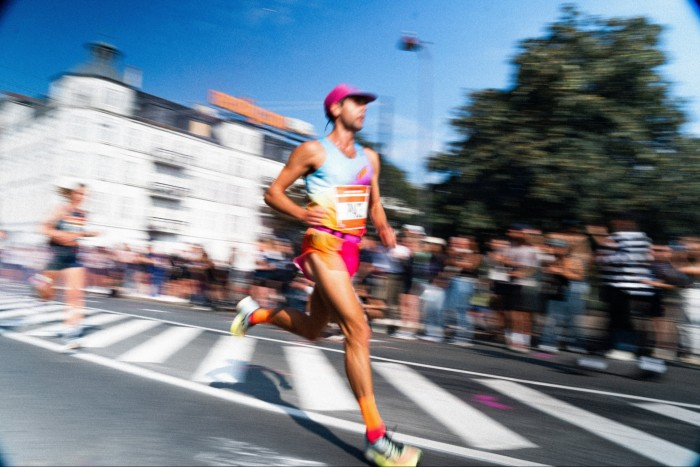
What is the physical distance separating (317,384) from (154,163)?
19.4 meters

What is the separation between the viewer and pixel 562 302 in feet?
29.8

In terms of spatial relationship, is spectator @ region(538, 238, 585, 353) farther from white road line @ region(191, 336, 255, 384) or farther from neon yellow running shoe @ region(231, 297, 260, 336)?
neon yellow running shoe @ region(231, 297, 260, 336)

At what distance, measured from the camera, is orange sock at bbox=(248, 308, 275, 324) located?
4305 mm

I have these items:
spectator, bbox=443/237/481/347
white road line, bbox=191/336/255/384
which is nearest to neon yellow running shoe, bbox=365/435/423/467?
white road line, bbox=191/336/255/384

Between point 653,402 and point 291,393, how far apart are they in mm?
3164

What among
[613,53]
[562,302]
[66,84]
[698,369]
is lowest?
[698,369]

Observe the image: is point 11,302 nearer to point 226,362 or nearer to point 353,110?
point 226,362

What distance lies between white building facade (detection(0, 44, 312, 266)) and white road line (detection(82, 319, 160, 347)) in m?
4.06

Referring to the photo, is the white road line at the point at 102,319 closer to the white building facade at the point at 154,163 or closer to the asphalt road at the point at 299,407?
the asphalt road at the point at 299,407

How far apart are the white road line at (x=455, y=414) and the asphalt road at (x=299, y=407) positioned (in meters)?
0.01

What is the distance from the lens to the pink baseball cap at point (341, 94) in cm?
352

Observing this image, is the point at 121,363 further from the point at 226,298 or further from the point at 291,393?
the point at 226,298

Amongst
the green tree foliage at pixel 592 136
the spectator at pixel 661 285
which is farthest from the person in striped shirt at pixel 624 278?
the green tree foliage at pixel 592 136

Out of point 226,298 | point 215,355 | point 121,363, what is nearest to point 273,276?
point 226,298
